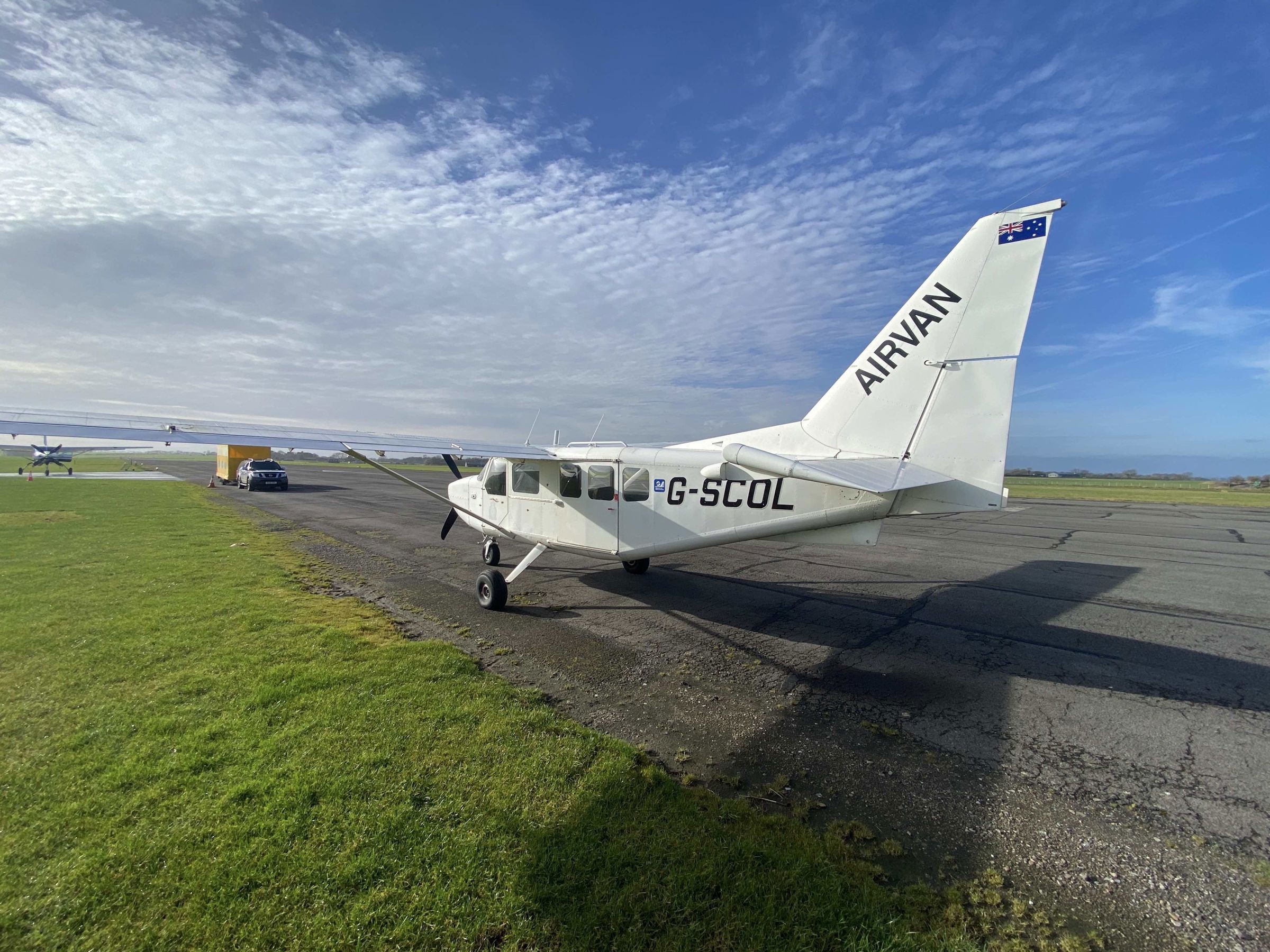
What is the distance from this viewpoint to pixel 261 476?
33.4 m

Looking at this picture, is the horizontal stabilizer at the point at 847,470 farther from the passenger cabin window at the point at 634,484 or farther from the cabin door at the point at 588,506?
the cabin door at the point at 588,506

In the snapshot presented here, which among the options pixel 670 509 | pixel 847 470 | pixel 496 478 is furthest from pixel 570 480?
pixel 847 470

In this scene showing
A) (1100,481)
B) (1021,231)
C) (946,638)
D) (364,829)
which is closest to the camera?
(364,829)

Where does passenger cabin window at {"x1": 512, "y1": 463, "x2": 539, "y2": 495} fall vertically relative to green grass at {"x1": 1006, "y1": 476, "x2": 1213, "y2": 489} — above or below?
below

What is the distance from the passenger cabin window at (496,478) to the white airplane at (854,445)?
1.62 metres

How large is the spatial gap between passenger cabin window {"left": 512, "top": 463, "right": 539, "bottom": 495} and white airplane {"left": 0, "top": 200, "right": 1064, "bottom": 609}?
1157mm

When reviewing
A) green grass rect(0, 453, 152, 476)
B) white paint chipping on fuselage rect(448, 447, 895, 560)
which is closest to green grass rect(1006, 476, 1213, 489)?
white paint chipping on fuselage rect(448, 447, 895, 560)

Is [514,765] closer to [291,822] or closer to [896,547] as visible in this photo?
[291,822]

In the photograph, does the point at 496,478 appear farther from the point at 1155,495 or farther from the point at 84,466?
the point at 84,466

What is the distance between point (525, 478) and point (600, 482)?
6.55ft

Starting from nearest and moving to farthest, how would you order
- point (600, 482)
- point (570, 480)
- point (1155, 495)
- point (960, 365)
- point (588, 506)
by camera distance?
point (960, 365), point (600, 482), point (588, 506), point (570, 480), point (1155, 495)

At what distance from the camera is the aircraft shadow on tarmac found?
19.7 feet

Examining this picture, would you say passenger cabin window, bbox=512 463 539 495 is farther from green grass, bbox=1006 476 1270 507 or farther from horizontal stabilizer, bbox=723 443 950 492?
green grass, bbox=1006 476 1270 507

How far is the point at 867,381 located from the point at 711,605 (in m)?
4.56
